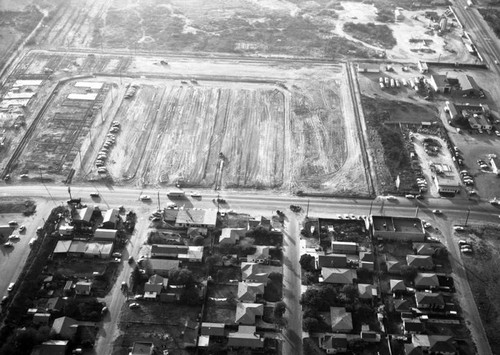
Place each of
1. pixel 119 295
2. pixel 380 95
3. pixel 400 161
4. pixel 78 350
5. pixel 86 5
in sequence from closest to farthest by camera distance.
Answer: pixel 78 350, pixel 119 295, pixel 400 161, pixel 380 95, pixel 86 5

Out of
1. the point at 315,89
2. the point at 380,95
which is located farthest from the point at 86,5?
the point at 380,95

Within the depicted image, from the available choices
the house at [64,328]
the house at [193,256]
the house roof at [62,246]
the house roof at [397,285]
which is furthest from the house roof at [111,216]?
the house roof at [397,285]

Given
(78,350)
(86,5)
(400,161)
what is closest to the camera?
(78,350)

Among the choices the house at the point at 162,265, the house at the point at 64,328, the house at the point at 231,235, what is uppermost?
the house at the point at 231,235

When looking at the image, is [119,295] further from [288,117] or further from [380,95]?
[380,95]

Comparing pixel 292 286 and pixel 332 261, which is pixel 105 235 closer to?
pixel 292 286

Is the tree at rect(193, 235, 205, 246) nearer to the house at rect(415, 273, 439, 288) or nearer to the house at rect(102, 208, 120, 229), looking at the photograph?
the house at rect(102, 208, 120, 229)

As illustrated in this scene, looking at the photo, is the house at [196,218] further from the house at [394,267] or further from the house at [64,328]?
the house at [394,267]
